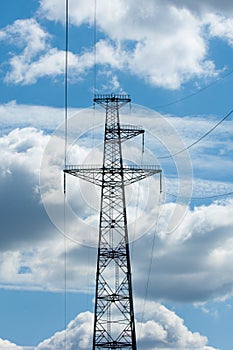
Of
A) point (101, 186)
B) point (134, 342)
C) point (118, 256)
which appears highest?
point (101, 186)

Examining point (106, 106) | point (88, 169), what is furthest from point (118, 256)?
point (106, 106)

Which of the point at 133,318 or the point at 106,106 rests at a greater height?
the point at 106,106

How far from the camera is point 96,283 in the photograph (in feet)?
310

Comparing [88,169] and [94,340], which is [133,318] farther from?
[88,169]

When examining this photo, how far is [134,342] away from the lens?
9400 centimetres

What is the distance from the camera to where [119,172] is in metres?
96.3

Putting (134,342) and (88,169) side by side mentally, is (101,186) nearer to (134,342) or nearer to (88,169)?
(88,169)

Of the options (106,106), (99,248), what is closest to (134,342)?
(99,248)

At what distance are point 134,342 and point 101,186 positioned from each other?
45.0ft

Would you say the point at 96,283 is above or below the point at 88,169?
below

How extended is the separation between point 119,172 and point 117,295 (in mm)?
10691

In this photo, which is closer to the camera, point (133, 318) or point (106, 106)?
point (133, 318)

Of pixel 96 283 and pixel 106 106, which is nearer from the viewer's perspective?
pixel 96 283

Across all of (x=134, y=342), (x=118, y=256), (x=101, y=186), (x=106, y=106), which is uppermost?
(x=106, y=106)
